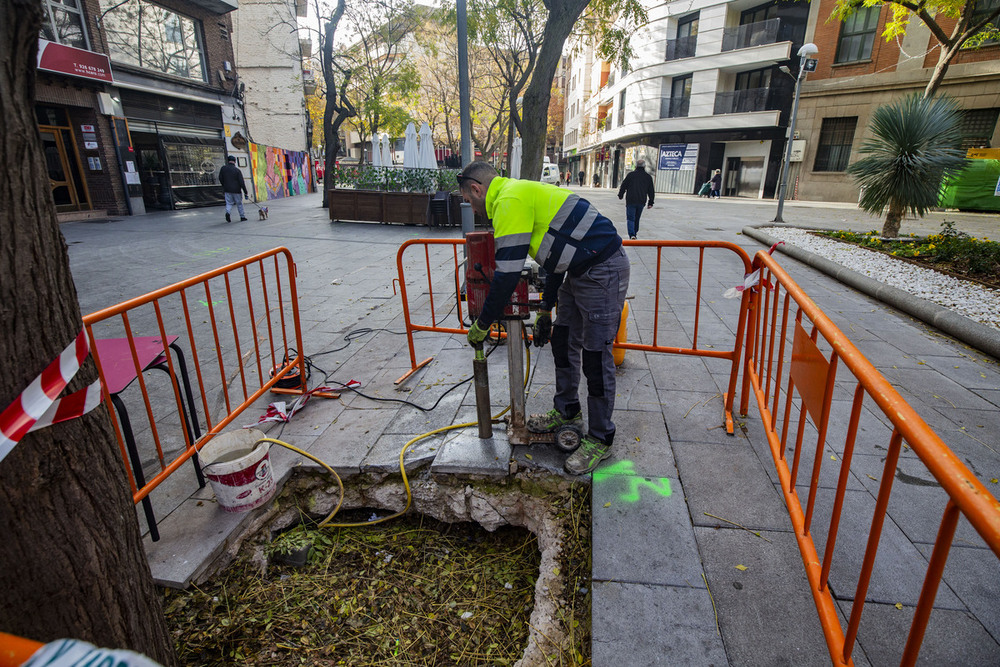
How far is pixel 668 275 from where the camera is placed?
8.25 m

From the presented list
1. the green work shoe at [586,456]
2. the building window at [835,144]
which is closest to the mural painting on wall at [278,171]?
the green work shoe at [586,456]

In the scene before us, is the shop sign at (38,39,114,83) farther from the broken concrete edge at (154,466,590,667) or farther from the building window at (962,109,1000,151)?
the building window at (962,109,1000,151)

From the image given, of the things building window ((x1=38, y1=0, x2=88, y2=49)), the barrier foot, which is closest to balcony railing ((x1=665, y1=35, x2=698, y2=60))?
building window ((x1=38, y1=0, x2=88, y2=49))

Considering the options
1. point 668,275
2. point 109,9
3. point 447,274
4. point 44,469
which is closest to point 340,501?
point 44,469

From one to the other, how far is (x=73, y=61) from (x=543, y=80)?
14822 mm

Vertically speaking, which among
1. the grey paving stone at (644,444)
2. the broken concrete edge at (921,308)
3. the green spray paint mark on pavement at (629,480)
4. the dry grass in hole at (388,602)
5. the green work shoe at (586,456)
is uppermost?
the broken concrete edge at (921,308)

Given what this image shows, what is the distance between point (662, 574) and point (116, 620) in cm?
205

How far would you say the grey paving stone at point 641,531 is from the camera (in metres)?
2.26

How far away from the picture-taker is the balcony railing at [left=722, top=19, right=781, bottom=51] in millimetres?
26172

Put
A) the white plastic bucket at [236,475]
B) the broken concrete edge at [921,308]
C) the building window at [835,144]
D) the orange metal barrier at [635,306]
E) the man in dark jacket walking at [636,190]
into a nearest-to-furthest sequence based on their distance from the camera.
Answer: the white plastic bucket at [236,475] < the orange metal barrier at [635,306] < the broken concrete edge at [921,308] < the man in dark jacket walking at [636,190] < the building window at [835,144]

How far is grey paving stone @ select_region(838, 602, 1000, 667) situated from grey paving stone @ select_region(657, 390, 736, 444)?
51.4 inches

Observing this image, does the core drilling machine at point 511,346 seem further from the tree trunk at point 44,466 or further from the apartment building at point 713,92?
the apartment building at point 713,92

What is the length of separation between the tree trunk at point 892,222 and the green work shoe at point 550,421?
34.8 ft

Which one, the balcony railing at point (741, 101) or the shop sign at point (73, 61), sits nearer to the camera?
the shop sign at point (73, 61)
